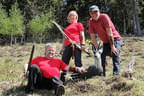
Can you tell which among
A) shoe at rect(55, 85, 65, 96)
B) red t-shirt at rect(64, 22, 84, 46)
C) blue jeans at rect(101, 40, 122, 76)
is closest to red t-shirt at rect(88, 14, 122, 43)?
blue jeans at rect(101, 40, 122, 76)

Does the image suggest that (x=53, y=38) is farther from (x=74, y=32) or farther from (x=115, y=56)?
(x=115, y=56)

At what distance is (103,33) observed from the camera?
4.36 metres

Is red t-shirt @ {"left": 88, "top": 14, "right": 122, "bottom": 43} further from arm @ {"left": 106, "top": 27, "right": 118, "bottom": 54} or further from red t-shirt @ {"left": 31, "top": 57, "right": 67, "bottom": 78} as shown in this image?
red t-shirt @ {"left": 31, "top": 57, "right": 67, "bottom": 78}

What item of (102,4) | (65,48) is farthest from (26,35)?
(65,48)

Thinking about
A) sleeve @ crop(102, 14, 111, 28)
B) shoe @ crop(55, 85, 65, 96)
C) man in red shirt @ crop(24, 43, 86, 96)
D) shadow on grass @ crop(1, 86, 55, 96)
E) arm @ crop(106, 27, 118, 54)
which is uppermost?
sleeve @ crop(102, 14, 111, 28)

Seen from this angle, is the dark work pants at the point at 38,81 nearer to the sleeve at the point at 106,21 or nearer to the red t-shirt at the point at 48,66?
the red t-shirt at the point at 48,66

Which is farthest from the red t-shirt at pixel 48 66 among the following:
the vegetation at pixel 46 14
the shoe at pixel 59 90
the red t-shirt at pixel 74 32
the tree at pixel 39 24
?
the tree at pixel 39 24

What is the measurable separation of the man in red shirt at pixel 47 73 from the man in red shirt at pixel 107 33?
1.11 metres

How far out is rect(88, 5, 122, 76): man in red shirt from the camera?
4.14m

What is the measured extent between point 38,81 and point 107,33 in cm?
171

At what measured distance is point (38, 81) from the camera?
3469mm

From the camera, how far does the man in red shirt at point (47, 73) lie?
324cm

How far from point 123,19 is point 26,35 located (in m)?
17.7

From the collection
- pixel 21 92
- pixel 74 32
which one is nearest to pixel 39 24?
pixel 74 32
